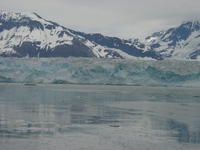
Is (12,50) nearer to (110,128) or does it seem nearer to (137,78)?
(137,78)

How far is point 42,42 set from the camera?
176 metres

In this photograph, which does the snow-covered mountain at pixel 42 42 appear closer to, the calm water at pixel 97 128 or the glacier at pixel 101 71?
the glacier at pixel 101 71

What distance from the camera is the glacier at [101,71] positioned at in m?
59.7

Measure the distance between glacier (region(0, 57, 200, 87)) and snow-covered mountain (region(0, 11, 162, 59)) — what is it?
98.8 m

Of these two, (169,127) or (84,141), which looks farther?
(169,127)

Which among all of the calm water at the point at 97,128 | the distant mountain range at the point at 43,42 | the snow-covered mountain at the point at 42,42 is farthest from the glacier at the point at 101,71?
the snow-covered mountain at the point at 42,42

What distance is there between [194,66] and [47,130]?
4258 cm

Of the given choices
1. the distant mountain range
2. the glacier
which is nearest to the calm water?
the glacier

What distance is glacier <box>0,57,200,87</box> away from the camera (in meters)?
59.7

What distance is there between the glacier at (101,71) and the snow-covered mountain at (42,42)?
3891 inches

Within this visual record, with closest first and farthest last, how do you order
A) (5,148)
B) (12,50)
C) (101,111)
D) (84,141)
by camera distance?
(5,148)
(84,141)
(101,111)
(12,50)

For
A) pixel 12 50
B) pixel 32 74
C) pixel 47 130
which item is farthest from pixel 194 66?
pixel 12 50

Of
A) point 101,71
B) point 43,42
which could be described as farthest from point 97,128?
point 43,42

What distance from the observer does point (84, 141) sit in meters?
17.7
